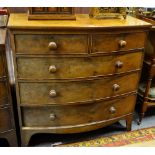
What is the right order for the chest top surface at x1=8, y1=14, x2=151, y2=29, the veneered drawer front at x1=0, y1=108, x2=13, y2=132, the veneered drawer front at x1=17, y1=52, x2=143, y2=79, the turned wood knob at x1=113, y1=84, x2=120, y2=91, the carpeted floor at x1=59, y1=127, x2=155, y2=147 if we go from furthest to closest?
the carpeted floor at x1=59, y1=127, x2=155, y2=147 < the turned wood knob at x1=113, y1=84, x2=120, y2=91 < the veneered drawer front at x1=0, y1=108, x2=13, y2=132 < the veneered drawer front at x1=17, y1=52, x2=143, y2=79 < the chest top surface at x1=8, y1=14, x2=151, y2=29

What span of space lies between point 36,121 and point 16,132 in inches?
8.1

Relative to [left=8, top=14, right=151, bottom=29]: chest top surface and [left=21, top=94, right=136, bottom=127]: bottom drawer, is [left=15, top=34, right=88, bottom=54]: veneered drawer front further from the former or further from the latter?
[left=21, top=94, right=136, bottom=127]: bottom drawer

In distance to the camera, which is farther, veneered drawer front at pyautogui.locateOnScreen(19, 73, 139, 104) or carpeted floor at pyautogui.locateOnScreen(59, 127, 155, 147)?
carpeted floor at pyautogui.locateOnScreen(59, 127, 155, 147)

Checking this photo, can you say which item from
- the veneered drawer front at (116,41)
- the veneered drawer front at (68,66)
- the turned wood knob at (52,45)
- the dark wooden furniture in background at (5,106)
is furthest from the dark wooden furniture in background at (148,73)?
the dark wooden furniture in background at (5,106)

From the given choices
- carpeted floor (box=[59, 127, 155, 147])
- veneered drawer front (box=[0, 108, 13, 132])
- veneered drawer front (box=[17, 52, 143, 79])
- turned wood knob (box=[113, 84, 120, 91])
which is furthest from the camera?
carpeted floor (box=[59, 127, 155, 147])

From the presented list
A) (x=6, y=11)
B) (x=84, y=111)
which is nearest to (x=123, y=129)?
(x=84, y=111)

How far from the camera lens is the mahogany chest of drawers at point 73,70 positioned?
134 cm

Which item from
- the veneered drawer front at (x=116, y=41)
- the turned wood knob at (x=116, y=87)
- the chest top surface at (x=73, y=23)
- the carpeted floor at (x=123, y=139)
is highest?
the chest top surface at (x=73, y=23)

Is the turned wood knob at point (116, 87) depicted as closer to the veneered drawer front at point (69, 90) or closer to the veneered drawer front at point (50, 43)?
the veneered drawer front at point (69, 90)

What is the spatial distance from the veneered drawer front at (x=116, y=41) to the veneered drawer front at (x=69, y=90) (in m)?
0.23

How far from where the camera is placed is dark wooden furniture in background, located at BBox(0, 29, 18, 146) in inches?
53.1

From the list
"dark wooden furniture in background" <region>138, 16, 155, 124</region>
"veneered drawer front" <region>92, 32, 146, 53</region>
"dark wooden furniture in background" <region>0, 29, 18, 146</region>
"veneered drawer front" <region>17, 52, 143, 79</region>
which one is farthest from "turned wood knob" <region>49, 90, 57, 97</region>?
"dark wooden furniture in background" <region>138, 16, 155, 124</region>

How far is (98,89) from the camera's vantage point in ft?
5.17

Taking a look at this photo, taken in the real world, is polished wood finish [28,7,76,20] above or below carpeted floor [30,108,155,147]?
above
